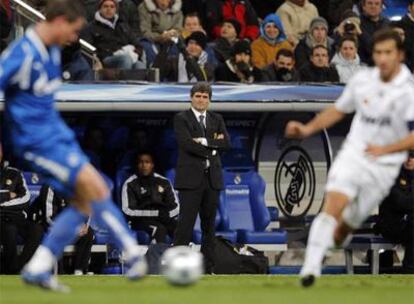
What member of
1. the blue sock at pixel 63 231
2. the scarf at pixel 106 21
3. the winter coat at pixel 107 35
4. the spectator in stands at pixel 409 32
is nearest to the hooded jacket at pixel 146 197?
the winter coat at pixel 107 35

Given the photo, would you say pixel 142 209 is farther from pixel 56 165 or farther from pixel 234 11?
pixel 56 165

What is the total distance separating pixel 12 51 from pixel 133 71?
812 centimetres

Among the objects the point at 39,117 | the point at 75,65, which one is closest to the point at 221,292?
the point at 39,117

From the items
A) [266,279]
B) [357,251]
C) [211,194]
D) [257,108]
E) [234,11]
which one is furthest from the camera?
[234,11]

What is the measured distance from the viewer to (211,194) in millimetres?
18203

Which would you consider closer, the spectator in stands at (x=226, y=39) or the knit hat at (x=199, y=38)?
the knit hat at (x=199, y=38)

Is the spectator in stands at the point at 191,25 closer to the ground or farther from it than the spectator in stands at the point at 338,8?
closer to the ground

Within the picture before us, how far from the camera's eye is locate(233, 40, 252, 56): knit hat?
20922 millimetres

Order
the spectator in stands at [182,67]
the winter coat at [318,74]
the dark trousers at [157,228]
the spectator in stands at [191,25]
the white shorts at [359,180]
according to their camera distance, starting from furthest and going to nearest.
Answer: the spectator in stands at [191,25], the winter coat at [318,74], the spectator in stands at [182,67], the dark trousers at [157,228], the white shorts at [359,180]

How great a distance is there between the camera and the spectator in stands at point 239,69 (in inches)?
818

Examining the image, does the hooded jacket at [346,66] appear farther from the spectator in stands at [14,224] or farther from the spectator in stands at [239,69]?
the spectator in stands at [14,224]

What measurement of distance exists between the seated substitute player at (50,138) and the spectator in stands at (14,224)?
6825 millimetres

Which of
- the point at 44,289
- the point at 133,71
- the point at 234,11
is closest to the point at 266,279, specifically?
the point at 44,289

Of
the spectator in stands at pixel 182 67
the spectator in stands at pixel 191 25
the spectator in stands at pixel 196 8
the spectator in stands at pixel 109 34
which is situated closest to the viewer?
the spectator in stands at pixel 182 67
